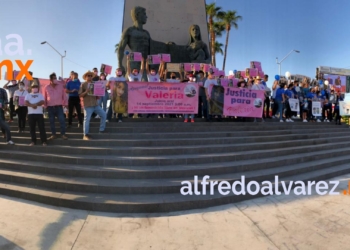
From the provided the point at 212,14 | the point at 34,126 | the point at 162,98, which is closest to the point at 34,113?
the point at 34,126

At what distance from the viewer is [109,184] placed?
490 cm

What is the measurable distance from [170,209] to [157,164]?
1.41 metres

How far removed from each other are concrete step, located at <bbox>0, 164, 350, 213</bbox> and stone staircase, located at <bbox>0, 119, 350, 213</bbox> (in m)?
0.02

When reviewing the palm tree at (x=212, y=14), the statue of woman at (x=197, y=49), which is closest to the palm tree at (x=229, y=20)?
the palm tree at (x=212, y=14)

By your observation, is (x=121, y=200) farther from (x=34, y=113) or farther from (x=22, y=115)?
(x=22, y=115)

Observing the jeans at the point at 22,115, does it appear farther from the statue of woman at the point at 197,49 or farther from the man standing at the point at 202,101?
the statue of woman at the point at 197,49

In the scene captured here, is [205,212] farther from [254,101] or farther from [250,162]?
[254,101]

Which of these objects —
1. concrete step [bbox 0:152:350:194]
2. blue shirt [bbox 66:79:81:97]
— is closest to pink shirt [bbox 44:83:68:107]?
blue shirt [bbox 66:79:81:97]

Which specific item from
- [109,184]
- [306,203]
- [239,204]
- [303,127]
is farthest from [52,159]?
[303,127]

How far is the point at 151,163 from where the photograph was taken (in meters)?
5.68

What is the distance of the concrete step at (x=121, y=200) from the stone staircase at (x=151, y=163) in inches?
0.6

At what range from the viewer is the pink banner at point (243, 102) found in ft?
30.4

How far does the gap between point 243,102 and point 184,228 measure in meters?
6.45

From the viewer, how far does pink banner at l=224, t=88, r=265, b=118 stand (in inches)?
365
